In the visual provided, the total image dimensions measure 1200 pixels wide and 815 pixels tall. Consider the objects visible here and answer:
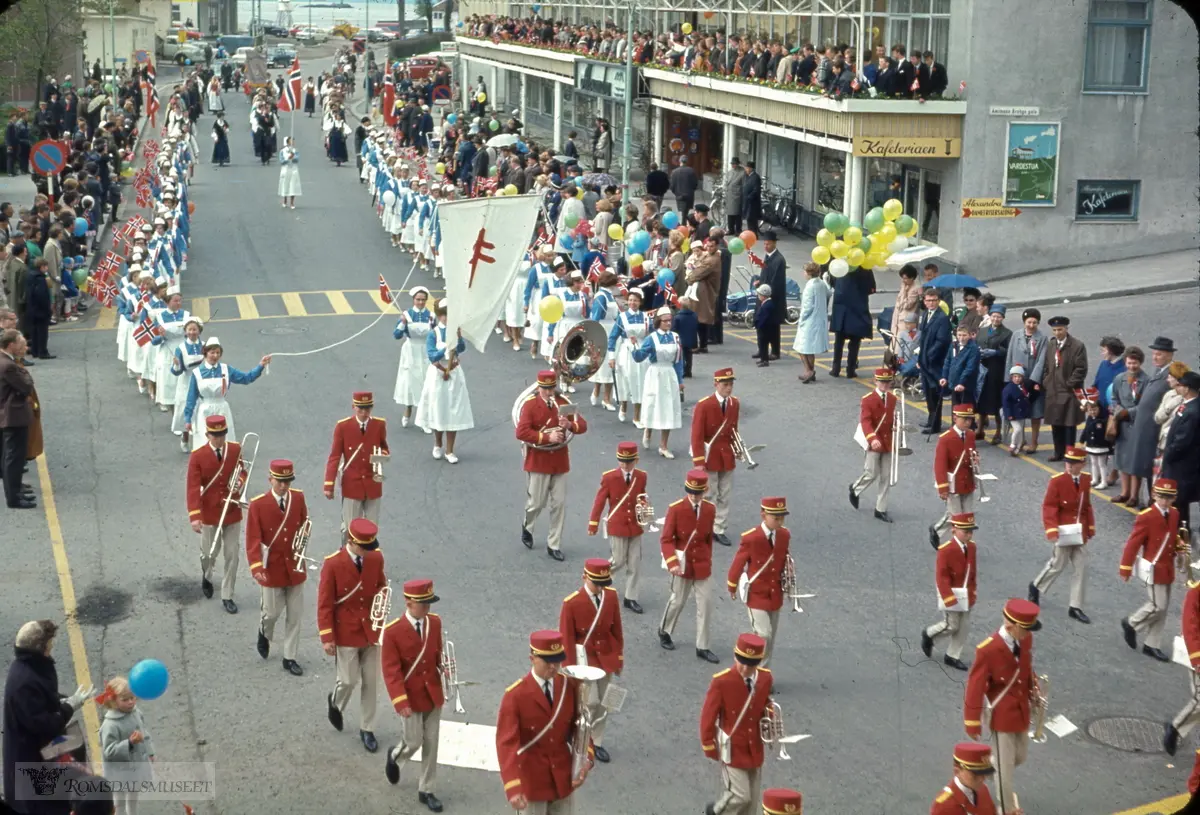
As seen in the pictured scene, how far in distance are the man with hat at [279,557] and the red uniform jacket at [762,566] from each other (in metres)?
3.76

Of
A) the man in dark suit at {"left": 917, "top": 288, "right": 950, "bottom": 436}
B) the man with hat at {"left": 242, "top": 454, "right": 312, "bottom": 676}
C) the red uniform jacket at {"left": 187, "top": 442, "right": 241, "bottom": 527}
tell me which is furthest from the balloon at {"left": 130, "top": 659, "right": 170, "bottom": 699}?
the man in dark suit at {"left": 917, "top": 288, "right": 950, "bottom": 436}

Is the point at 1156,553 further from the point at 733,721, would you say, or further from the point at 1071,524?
the point at 733,721

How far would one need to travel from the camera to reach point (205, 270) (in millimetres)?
33062

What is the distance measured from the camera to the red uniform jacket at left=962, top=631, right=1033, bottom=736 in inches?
426

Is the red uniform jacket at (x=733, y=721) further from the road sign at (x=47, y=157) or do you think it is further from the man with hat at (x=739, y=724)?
the road sign at (x=47, y=157)

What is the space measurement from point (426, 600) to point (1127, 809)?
17.3ft

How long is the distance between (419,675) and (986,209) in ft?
75.1

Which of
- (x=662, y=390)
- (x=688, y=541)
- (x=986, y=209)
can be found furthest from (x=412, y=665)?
(x=986, y=209)

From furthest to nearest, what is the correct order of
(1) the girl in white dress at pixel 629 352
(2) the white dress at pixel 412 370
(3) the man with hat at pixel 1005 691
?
(2) the white dress at pixel 412 370, (1) the girl in white dress at pixel 629 352, (3) the man with hat at pixel 1005 691

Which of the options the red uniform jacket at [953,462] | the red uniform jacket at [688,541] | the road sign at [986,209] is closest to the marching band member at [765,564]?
the red uniform jacket at [688,541]

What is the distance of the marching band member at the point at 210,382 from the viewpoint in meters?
17.8

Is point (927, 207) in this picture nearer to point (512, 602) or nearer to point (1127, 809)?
point (512, 602)

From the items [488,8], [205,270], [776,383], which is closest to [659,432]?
[776,383]

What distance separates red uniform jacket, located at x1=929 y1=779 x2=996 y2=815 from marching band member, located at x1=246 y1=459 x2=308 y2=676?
20.1 feet
